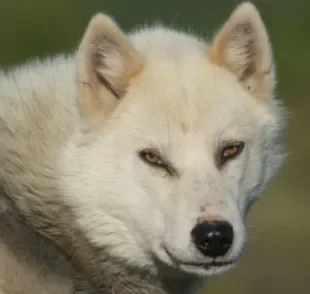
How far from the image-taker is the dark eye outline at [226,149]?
6.98 metres

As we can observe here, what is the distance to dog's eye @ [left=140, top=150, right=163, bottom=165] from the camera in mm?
6910

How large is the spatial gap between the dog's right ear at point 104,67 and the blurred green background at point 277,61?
1.10 meters

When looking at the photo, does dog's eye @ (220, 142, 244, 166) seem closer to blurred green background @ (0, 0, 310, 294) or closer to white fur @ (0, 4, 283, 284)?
white fur @ (0, 4, 283, 284)

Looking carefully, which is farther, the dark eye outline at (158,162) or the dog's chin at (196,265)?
the dark eye outline at (158,162)

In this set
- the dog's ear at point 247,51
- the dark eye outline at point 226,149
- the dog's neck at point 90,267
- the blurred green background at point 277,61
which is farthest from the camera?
the blurred green background at point 277,61

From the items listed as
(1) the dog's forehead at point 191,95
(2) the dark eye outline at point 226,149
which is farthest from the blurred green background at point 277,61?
(2) the dark eye outline at point 226,149

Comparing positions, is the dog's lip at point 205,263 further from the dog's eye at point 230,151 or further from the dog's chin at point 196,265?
the dog's eye at point 230,151

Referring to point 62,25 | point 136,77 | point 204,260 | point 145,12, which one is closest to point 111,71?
point 136,77

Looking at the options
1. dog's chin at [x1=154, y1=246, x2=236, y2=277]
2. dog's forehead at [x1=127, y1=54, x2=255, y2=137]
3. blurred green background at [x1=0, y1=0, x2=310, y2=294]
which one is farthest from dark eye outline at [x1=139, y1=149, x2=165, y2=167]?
blurred green background at [x1=0, y1=0, x2=310, y2=294]

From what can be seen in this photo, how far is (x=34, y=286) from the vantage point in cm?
689

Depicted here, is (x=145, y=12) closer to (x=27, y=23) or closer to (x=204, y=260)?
(x=27, y=23)

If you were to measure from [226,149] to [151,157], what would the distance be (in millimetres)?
482

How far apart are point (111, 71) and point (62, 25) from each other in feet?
66.5

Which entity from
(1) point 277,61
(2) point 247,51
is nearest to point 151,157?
(2) point 247,51
